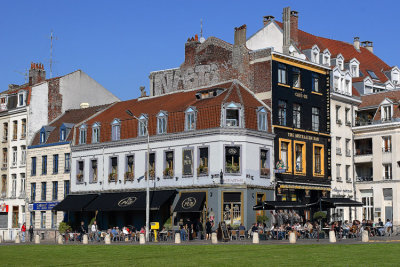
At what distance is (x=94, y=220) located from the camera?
6581 centimetres

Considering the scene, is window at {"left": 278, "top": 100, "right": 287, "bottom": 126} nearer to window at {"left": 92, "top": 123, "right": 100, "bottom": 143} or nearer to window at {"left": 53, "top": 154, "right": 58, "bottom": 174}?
window at {"left": 92, "top": 123, "right": 100, "bottom": 143}

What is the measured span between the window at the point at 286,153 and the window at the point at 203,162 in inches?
266

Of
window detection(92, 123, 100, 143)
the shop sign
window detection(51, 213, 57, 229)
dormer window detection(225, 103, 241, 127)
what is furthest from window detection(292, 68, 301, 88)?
window detection(51, 213, 57, 229)

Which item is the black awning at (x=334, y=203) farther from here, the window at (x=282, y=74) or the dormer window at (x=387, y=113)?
the dormer window at (x=387, y=113)

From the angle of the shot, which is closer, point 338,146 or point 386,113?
point 338,146

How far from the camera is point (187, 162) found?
59.6 metres

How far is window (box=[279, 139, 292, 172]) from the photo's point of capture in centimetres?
6197

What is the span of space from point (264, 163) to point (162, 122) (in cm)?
903

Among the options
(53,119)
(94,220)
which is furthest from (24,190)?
(94,220)

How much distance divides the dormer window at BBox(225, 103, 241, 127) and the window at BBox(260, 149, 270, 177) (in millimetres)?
3417

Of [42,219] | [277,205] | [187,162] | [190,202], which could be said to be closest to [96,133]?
[42,219]

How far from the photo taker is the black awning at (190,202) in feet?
186

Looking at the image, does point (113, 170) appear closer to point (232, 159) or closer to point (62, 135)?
point (62, 135)

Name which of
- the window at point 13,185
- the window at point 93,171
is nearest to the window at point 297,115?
the window at point 93,171
